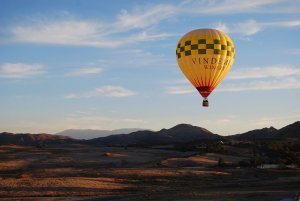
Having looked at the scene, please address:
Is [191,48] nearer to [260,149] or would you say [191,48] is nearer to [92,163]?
[92,163]

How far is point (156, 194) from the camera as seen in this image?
3203cm

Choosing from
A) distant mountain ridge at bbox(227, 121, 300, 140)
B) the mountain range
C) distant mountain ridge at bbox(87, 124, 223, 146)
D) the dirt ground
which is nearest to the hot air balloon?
the dirt ground

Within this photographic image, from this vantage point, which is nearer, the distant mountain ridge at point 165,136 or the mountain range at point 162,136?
the mountain range at point 162,136

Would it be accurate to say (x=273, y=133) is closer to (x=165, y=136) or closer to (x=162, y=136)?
(x=165, y=136)

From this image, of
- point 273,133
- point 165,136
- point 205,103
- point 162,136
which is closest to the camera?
point 205,103

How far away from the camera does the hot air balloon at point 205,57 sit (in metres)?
37.8

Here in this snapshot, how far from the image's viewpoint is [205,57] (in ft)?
125

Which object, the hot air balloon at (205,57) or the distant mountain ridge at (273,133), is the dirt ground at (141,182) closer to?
the hot air balloon at (205,57)

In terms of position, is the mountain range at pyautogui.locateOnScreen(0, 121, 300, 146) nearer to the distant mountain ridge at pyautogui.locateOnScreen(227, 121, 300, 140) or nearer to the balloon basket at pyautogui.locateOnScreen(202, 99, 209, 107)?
the distant mountain ridge at pyautogui.locateOnScreen(227, 121, 300, 140)

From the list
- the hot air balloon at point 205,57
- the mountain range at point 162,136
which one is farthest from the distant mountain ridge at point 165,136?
the hot air balloon at point 205,57

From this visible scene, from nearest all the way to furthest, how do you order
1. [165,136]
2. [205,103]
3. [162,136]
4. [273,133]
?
1. [205,103]
2. [273,133]
3. [162,136]
4. [165,136]

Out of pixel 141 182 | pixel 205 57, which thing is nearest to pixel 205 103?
pixel 205 57

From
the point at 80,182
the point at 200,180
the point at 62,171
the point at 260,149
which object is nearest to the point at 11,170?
the point at 62,171

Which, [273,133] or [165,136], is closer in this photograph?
[273,133]
